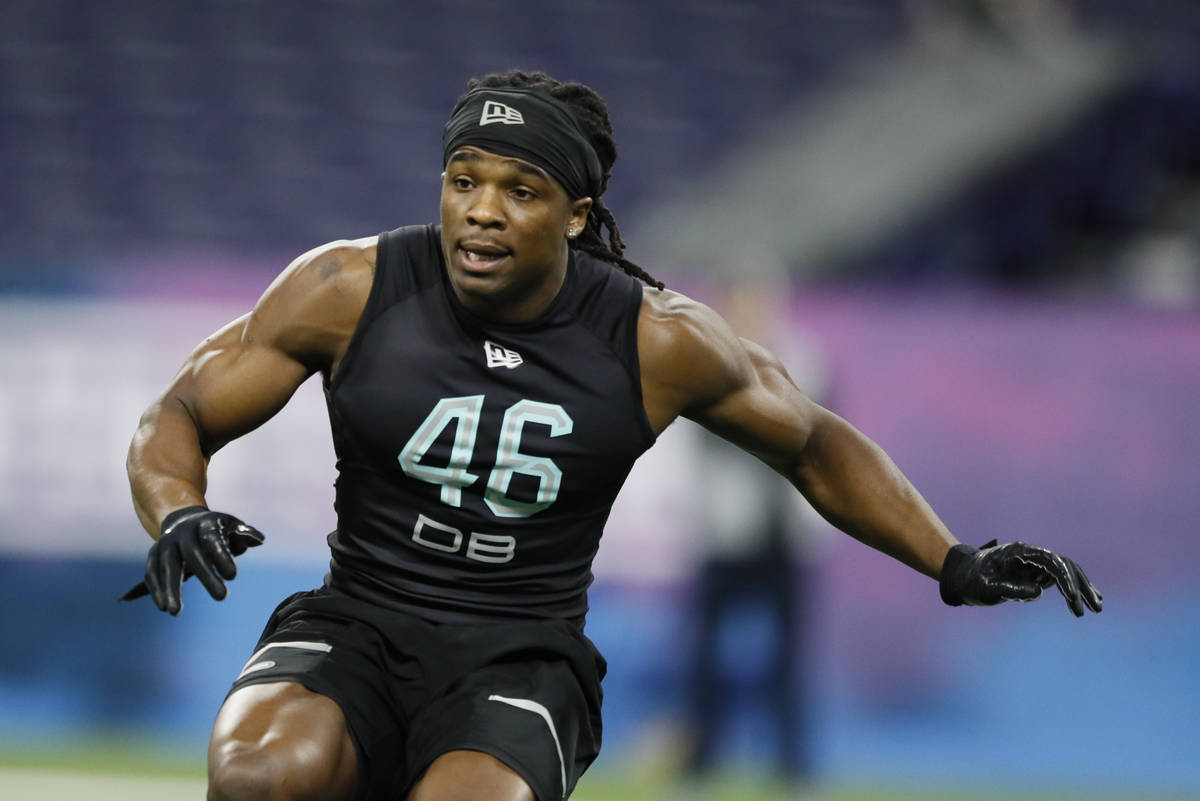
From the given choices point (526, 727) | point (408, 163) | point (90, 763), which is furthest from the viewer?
point (408, 163)

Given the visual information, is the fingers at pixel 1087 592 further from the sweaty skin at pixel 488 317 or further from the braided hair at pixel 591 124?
the braided hair at pixel 591 124

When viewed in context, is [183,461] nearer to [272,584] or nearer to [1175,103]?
[272,584]

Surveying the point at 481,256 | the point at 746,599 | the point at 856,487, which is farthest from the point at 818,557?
the point at 481,256

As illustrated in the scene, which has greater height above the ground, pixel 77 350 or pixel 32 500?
pixel 77 350

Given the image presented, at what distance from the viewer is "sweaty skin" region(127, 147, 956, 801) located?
10.2ft

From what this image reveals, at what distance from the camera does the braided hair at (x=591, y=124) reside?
3682 mm

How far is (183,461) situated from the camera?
11.0 feet

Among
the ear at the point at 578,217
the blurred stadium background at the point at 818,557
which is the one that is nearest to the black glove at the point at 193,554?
the ear at the point at 578,217

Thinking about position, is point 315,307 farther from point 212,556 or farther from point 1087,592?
point 1087,592

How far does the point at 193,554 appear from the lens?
9.99 feet

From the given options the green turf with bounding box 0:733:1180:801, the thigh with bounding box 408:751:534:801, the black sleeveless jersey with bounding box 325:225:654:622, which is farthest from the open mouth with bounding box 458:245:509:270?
the green turf with bounding box 0:733:1180:801

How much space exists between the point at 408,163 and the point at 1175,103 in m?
4.15

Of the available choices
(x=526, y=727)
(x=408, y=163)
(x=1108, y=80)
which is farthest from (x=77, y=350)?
(x=1108, y=80)

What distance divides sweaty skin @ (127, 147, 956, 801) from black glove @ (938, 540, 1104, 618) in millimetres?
120
